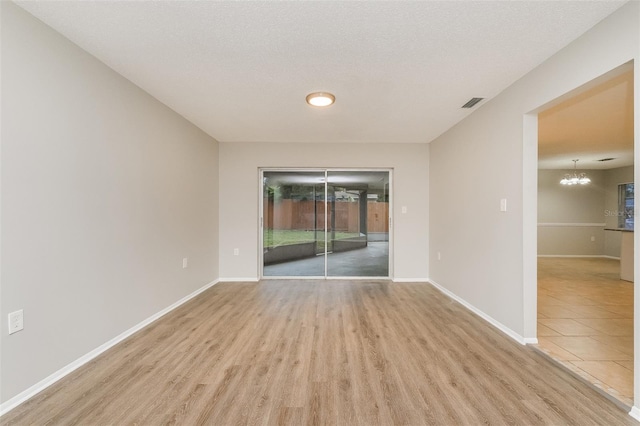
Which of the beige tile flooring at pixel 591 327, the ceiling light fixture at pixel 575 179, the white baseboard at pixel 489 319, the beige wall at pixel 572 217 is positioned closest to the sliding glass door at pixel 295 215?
the white baseboard at pixel 489 319

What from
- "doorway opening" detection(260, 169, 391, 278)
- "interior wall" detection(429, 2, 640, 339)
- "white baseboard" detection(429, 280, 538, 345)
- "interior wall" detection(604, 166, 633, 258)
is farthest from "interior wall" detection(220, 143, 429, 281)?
"interior wall" detection(604, 166, 633, 258)

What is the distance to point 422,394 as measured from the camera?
1.77 metres

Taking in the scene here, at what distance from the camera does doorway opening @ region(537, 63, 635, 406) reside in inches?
87.3

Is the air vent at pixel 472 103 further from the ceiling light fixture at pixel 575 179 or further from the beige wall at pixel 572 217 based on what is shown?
the beige wall at pixel 572 217

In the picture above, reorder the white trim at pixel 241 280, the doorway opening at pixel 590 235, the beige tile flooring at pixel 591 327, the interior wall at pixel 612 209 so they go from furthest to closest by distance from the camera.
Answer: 1. the interior wall at pixel 612 209
2. the white trim at pixel 241 280
3. the doorway opening at pixel 590 235
4. the beige tile flooring at pixel 591 327

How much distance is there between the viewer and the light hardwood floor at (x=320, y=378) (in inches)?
62.5

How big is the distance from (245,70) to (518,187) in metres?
2.64

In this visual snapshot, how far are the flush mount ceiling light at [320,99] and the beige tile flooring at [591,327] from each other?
2963mm

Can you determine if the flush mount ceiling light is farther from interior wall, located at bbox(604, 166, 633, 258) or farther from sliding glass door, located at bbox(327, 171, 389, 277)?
interior wall, located at bbox(604, 166, 633, 258)

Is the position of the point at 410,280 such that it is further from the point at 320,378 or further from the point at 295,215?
the point at 320,378

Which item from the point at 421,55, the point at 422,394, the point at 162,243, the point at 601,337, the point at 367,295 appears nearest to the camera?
the point at 422,394

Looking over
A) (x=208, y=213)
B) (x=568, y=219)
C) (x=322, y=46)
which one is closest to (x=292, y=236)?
(x=208, y=213)

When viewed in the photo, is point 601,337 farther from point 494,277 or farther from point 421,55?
point 421,55

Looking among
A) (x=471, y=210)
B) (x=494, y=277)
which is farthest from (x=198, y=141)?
(x=494, y=277)
